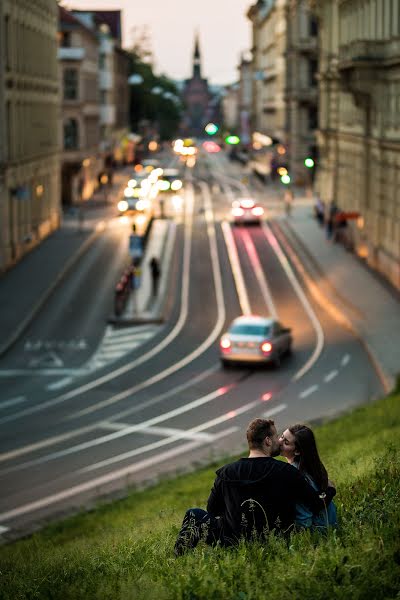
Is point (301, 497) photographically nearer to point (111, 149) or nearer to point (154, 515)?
point (154, 515)

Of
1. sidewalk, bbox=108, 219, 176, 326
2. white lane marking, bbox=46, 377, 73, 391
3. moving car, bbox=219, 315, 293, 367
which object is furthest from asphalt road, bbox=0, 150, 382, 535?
Answer: sidewalk, bbox=108, 219, 176, 326

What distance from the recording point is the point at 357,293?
4959 centimetres

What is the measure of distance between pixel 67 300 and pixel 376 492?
125 ft

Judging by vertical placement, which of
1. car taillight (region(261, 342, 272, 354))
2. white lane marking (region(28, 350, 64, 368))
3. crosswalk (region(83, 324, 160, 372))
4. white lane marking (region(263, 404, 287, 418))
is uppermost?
car taillight (region(261, 342, 272, 354))

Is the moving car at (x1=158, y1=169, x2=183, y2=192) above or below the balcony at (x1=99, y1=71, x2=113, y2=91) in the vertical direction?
below

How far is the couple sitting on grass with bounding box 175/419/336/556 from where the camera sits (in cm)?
1002

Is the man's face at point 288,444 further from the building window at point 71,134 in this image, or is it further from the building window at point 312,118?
the building window at point 312,118

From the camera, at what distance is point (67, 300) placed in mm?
49344

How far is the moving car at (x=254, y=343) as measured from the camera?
35750 mm

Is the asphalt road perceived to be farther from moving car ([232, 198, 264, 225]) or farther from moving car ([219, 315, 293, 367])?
moving car ([232, 198, 264, 225])

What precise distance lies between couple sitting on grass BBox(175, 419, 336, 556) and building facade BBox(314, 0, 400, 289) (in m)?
39.8

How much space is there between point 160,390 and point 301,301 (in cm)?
1604

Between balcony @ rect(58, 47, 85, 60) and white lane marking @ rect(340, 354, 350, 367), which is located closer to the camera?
white lane marking @ rect(340, 354, 350, 367)

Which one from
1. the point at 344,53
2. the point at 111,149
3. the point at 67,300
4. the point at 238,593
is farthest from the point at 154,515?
the point at 111,149
